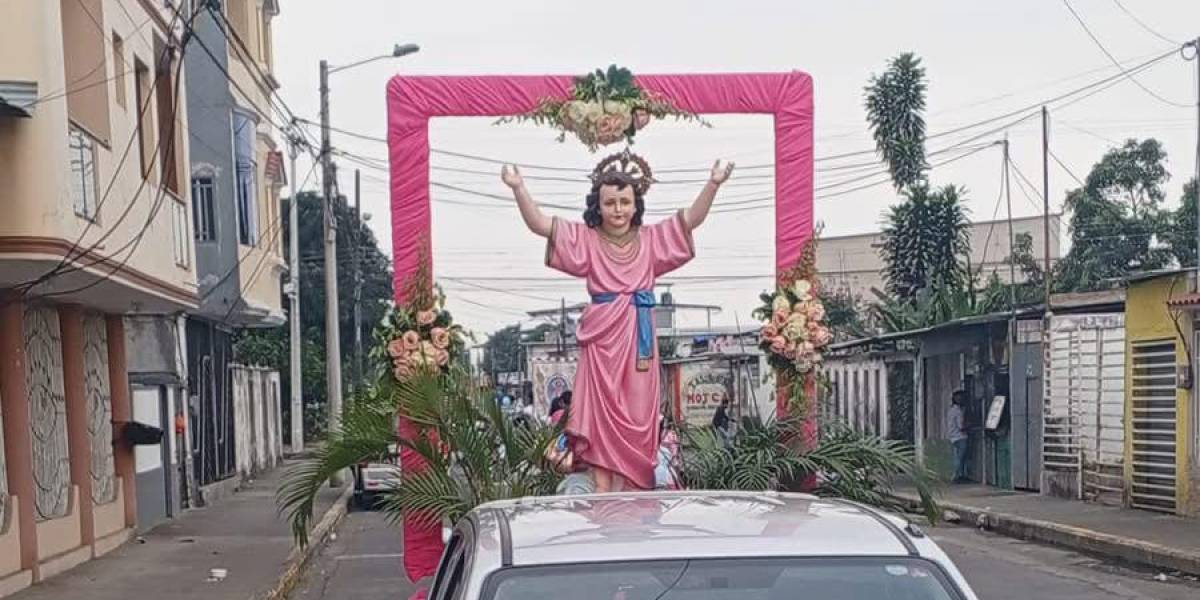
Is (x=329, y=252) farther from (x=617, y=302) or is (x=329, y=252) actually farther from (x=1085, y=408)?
(x=617, y=302)

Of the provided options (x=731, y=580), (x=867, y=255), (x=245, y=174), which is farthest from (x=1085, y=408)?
(x=867, y=255)

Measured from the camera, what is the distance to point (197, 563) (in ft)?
51.5

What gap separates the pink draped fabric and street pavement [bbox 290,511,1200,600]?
448 cm

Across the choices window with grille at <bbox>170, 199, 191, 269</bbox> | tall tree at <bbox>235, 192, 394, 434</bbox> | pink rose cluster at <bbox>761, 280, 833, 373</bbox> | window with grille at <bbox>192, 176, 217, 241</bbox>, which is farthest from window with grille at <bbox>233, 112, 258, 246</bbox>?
tall tree at <bbox>235, 192, 394, 434</bbox>

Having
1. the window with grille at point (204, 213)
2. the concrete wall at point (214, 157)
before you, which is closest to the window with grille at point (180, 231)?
the concrete wall at point (214, 157)

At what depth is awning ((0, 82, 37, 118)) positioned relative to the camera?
433 inches

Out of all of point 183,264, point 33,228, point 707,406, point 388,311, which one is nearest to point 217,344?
point 183,264

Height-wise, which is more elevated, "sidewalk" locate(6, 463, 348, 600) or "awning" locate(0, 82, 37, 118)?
"awning" locate(0, 82, 37, 118)

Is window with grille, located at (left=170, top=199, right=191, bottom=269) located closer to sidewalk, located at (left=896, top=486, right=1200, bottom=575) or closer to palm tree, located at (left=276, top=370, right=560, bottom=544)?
sidewalk, located at (left=896, top=486, right=1200, bottom=575)

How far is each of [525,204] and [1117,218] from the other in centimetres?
2969

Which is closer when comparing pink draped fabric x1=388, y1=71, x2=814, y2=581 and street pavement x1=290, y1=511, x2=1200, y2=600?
pink draped fabric x1=388, y1=71, x2=814, y2=581

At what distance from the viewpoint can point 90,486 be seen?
53.9ft

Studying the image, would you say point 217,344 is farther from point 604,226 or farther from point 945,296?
point 604,226

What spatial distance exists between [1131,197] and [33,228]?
30.2 metres
